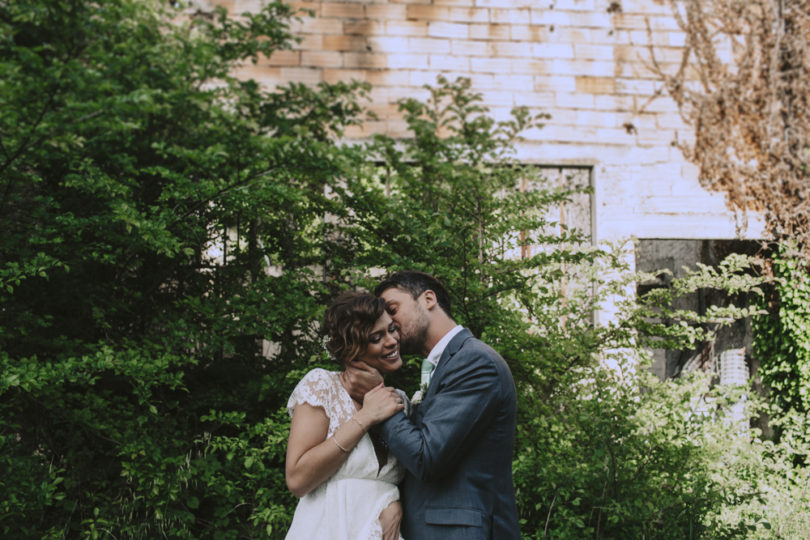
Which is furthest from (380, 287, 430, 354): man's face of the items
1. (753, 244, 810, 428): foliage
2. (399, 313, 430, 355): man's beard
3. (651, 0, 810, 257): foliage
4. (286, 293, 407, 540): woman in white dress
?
(651, 0, 810, 257): foliage

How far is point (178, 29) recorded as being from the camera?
18.7ft

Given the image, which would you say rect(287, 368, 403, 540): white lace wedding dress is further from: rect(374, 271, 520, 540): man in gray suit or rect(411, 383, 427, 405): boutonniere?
rect(411, 383, 427, 405): boutonniere

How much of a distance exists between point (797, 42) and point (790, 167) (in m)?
1.47

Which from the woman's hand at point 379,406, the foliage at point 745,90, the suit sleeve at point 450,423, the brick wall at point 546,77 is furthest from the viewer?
the foliage at point 745,90

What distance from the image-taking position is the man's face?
8.04 ft

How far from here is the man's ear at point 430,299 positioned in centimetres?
248

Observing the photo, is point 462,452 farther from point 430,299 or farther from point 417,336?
point 430,299

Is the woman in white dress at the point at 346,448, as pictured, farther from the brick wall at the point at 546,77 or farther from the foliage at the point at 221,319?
the brick wall at the point at 546,77

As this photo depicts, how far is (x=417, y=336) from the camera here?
8.05 feet

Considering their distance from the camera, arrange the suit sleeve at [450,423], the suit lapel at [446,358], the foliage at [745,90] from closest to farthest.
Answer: the suit sleeve at [450,423] < the suit lapel at [446,358] < the foliage at [745,90]

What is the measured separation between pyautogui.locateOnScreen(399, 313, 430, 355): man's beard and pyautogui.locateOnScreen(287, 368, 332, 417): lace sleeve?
1.19ft

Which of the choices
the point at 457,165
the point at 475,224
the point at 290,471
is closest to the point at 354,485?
the point at 290,471

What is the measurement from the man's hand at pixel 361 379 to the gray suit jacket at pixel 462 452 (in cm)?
22

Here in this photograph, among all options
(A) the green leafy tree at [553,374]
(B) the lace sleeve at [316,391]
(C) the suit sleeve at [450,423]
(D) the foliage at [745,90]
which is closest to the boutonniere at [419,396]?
(C) the suit sleeve at [450,423]
